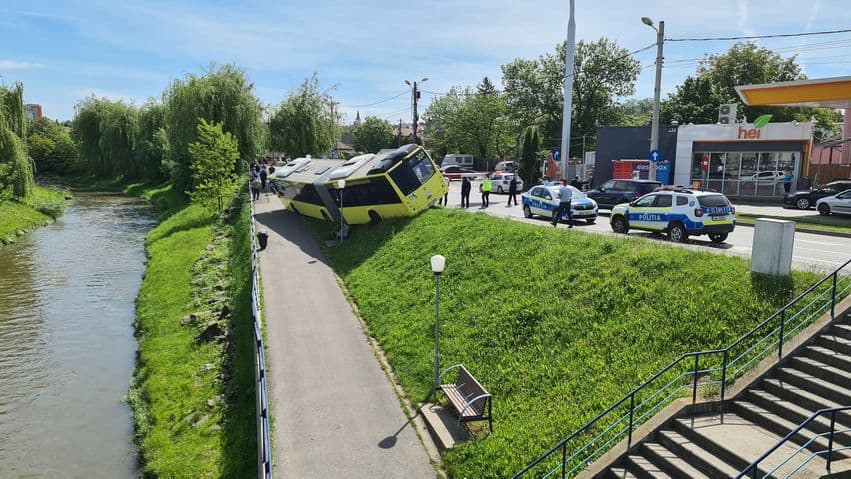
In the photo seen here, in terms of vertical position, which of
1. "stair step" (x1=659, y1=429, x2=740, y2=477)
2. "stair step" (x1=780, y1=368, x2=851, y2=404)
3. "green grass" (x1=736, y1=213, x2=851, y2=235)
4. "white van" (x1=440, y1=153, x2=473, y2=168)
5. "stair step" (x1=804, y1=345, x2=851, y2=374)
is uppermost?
"white van" (x1=440, y1=153, x2=473, y2=168)

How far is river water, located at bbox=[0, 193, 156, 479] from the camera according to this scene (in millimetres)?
12250

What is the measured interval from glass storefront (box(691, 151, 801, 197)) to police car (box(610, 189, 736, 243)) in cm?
1655

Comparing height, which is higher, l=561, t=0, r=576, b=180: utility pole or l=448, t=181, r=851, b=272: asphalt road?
l=561, t=0, r=576, b=180: utility pole

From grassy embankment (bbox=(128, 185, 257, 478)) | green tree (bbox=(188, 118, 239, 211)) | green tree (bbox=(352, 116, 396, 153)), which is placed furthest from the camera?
green tree (bbox=(352, 116, 396, 153))

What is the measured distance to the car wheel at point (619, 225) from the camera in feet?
65.1

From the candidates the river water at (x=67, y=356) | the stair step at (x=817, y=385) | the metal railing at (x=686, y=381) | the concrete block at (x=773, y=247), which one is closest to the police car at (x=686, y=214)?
the concrete block at (x=773, y=247)

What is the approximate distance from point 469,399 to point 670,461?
3541 millimetres

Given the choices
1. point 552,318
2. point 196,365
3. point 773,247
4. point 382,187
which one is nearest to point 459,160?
point 382,187

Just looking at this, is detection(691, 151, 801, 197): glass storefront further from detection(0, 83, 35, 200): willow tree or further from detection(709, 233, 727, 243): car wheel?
detection(0, 83, 35, 200): willow tree

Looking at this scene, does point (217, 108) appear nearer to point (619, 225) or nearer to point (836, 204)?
point (619, 225)

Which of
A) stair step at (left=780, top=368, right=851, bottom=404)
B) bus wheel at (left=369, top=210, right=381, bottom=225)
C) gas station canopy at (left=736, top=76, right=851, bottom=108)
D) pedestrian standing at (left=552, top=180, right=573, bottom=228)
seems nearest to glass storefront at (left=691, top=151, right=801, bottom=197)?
gas station canopy at (left=736, top=76, right=851, bottom=108)

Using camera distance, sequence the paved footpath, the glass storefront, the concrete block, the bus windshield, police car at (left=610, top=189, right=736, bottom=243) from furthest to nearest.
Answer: the glass storefront → the bus windshield → police car at (left=610, top=189, right=736, bottom=243) → the concrete block → the paved footpath

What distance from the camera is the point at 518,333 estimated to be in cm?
1216

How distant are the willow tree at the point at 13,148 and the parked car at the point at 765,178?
44.1 m
